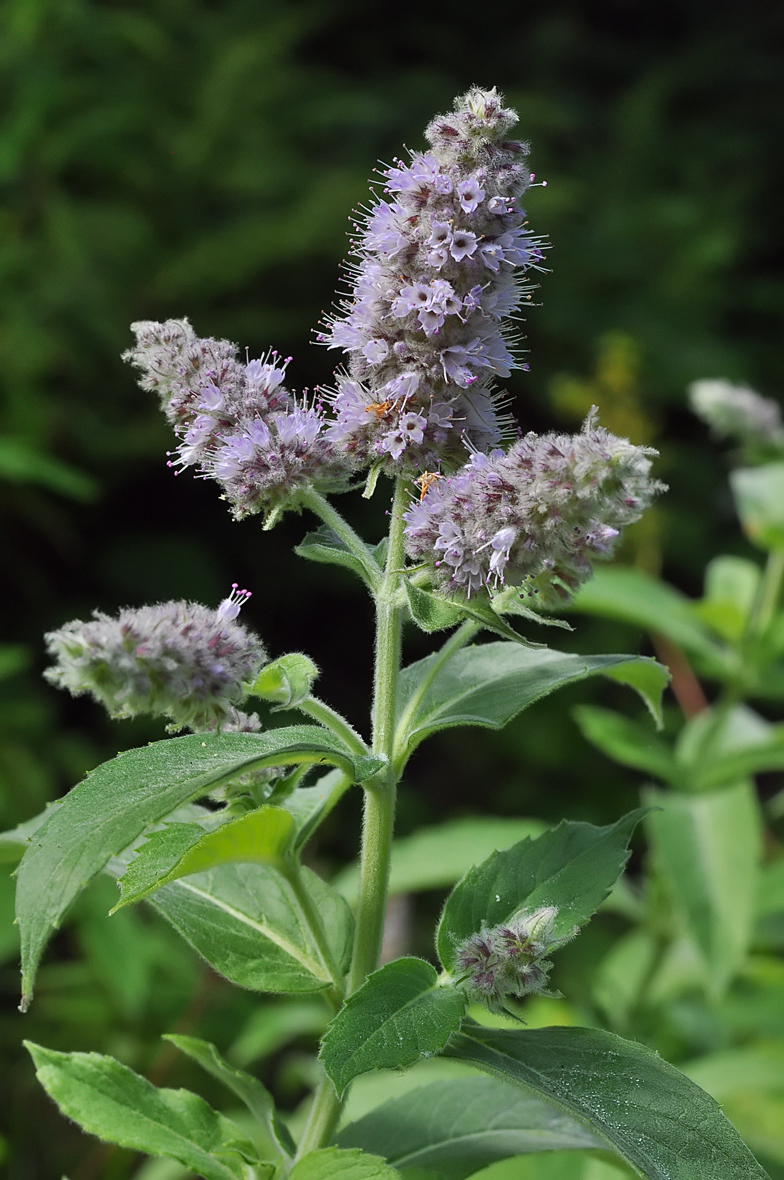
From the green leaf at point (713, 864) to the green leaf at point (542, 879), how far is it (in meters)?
1.33

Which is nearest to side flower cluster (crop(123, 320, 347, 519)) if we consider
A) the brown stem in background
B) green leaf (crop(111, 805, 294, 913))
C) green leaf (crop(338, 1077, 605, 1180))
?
green leaf (crop(111, 805, 294, 913))

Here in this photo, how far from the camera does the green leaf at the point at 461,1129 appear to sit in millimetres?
1199

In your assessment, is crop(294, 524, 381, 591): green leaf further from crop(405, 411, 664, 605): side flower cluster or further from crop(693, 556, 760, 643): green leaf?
crop(693, 556, 760, 643): green leaf

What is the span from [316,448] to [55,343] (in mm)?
3326

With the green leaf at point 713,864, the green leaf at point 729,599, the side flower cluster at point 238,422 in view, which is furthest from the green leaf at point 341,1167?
the green leaf at point 729,599

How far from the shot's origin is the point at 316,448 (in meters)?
1.11

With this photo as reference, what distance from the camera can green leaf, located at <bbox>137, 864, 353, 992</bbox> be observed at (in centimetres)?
113

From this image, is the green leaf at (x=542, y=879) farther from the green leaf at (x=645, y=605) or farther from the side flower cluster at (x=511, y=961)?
the green leaf at (x=645, y=605)

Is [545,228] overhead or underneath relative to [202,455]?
overhead

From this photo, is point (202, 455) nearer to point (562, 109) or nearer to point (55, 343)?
point (55, 343)

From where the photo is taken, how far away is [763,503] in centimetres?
292

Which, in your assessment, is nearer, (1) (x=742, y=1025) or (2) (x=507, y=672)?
(2) (x=507, y=672)

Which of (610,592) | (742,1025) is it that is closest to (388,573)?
(610,592)

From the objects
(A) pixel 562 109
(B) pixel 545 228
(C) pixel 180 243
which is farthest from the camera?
(A) pixel 562 109
